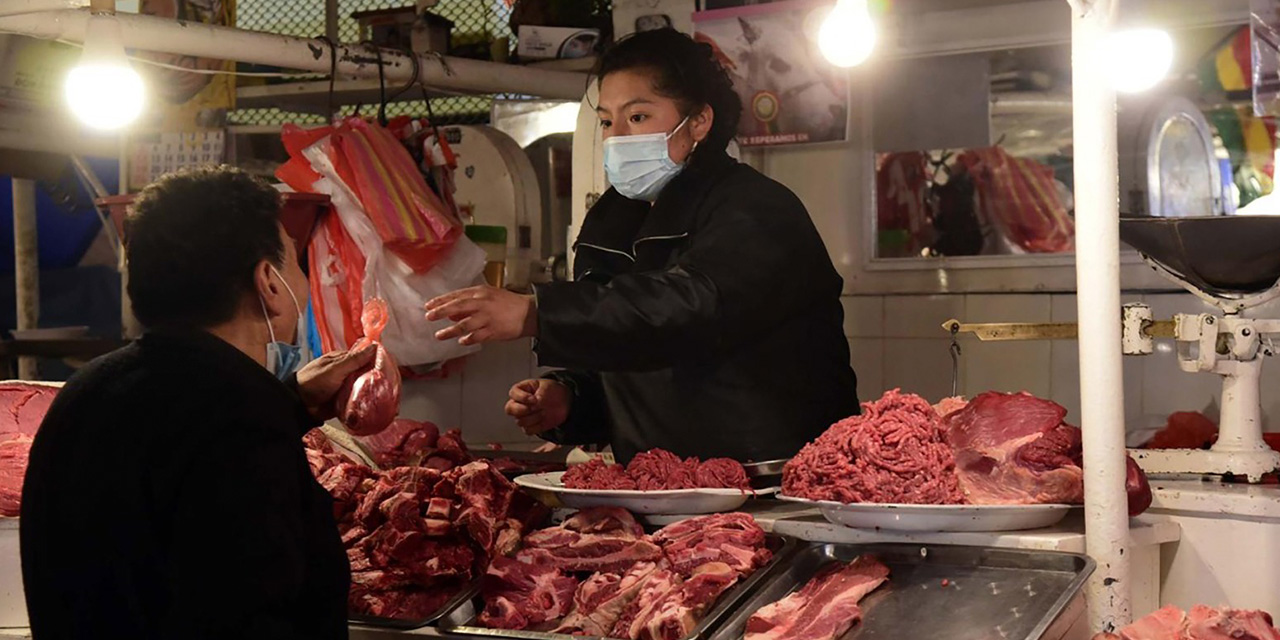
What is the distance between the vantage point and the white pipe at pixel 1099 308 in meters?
2.04

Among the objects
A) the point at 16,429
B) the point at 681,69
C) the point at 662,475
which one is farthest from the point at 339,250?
the point at 662,475

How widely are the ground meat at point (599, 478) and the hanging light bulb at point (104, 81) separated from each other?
1.58 m

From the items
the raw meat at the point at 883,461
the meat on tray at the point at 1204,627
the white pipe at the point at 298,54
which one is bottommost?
the meat on tray at the point at 1204,627

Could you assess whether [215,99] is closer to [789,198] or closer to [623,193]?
[623,193]

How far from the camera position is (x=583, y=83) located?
4.70 metres

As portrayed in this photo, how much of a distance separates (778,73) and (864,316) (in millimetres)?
957

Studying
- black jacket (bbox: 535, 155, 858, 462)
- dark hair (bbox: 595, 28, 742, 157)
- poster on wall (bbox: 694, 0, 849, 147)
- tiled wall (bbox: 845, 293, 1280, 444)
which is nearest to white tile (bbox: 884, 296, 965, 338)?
tiled wall (bbox: 845, 293, 1280, 444)

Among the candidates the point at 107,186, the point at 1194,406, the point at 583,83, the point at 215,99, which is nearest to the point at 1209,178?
the point at 1194,406

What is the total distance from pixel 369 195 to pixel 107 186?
3.00 meters

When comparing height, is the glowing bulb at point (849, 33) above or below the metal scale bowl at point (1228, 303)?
above

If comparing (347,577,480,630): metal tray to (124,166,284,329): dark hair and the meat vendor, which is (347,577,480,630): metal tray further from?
(124,166,284,329): dark hair

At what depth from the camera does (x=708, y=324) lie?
270 centimetres

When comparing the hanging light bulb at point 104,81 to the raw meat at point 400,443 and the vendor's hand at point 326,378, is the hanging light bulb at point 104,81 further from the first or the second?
the vendor's hand at point 326,378

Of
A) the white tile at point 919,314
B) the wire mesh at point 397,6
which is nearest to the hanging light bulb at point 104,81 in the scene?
the wire mesh at point 397,6
